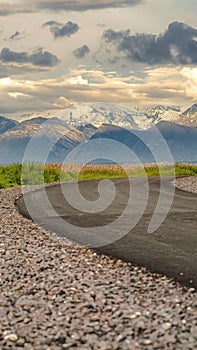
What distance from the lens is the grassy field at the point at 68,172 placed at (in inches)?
2217

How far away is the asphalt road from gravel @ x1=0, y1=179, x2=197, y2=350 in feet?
3.49

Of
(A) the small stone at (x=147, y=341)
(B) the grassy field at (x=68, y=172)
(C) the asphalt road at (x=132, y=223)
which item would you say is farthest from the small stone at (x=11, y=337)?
(B) the grassy field at (x=68, y=172)

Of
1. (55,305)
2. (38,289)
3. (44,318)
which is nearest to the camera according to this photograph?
(44,318)

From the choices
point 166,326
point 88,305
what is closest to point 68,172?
point 88,305

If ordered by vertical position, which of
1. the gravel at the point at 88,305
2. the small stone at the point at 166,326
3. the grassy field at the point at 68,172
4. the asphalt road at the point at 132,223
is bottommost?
the grassy field at the point at 68,172

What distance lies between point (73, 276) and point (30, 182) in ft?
133

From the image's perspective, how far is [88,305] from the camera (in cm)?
1296

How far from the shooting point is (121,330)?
11.4 meters

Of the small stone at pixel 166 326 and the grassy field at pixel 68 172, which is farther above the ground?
the small stone at pixel 166 326

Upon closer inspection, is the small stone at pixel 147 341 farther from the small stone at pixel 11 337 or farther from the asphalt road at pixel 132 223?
the asphalt road at pixel 132 223

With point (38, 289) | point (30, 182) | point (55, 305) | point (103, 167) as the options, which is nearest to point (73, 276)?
point (38, 289)

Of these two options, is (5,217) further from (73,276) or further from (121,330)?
(121,330)

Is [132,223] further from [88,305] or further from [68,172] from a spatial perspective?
[68,172]

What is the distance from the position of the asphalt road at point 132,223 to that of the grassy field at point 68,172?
43.2 ft
